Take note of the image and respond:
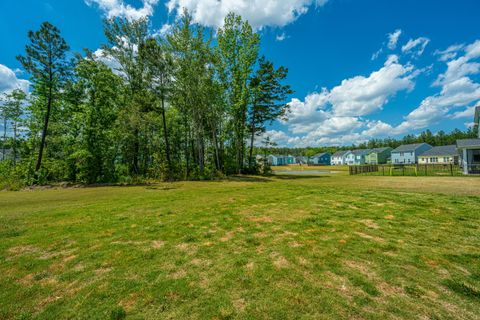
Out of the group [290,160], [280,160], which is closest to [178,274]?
[280,160]

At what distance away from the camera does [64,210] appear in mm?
6918

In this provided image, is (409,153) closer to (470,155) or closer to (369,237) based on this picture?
(470,155)

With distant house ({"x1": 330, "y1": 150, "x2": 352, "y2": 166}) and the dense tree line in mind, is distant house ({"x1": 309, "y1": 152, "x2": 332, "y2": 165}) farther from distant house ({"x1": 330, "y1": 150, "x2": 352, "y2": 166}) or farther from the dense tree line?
the dense tree line

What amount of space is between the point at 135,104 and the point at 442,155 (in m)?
58.5

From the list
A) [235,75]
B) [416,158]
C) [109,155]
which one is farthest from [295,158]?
[109,155]

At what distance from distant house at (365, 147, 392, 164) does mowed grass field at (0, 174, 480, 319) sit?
6911 cm

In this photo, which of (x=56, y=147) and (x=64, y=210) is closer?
(x=64, y=210)

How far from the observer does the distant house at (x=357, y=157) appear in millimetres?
67419

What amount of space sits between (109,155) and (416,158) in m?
66.4

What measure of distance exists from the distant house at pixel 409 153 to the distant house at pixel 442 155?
4.71 m

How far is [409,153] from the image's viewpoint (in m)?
52.1

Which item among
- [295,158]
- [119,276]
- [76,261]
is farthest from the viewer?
[295,158]

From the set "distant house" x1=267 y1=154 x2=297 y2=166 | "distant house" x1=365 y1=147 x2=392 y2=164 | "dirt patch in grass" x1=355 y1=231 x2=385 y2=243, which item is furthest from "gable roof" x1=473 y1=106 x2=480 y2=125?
"distant house" x1=267 y1=154 x2=297 y2=166

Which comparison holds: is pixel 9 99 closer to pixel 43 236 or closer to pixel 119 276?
pixel 43 236
